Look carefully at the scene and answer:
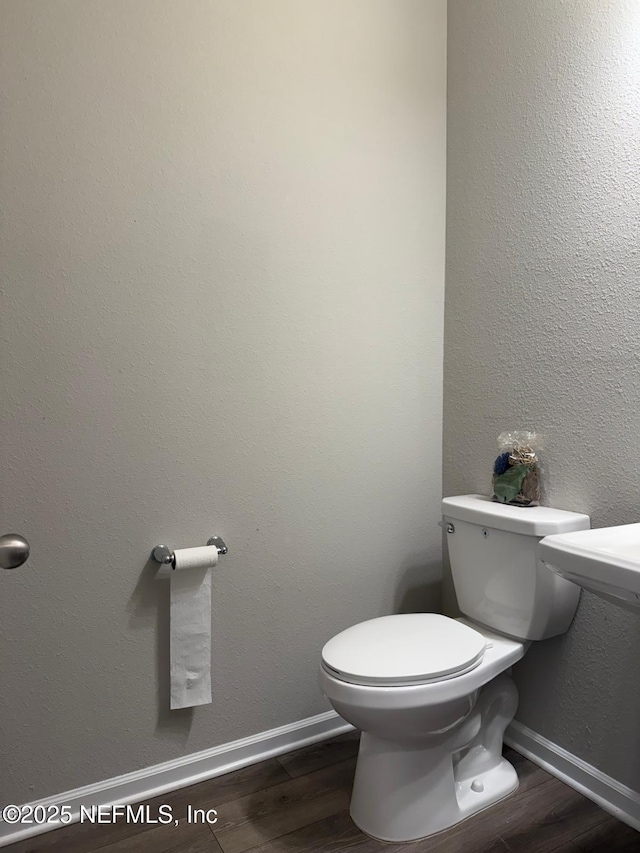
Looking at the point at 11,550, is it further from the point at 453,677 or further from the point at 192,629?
the point at 453,677

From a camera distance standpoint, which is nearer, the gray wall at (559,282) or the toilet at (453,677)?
the toilet at (453,677)

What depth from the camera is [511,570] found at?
63.4 inches

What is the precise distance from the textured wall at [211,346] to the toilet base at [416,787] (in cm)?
41

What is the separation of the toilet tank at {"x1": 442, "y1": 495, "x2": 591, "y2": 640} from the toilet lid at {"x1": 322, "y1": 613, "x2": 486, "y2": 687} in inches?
6.2

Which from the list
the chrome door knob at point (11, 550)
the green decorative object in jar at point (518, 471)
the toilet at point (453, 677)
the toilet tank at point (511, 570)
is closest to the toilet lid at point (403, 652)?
the toilet at point (453, 677)

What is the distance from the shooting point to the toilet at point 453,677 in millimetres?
1346

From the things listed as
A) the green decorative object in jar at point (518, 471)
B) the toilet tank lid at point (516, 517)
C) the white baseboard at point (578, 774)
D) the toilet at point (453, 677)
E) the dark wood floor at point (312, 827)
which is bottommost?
the dark wood floor at point (312, 827)

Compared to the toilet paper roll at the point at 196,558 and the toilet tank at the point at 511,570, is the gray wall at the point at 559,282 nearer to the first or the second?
the toilet tank at the point at 511,570

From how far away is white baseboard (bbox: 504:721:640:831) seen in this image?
58.2 inches

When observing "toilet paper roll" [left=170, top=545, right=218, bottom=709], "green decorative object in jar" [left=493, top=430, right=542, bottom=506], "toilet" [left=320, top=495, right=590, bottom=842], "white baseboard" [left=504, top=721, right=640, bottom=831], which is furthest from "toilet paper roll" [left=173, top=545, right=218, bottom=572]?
"white baseboard" [left=504, top=721, right=640, bottom=831]

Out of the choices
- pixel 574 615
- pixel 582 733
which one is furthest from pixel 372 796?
pixel 574 615

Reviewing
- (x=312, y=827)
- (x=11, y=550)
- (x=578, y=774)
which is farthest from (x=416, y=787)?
(x=11, y=550)

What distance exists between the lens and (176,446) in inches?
63.5

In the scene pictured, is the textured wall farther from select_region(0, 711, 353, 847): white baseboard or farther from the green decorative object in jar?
the green decorative object in jar
